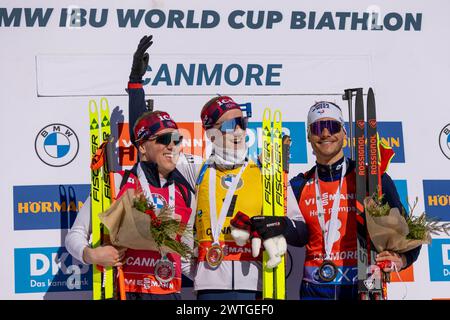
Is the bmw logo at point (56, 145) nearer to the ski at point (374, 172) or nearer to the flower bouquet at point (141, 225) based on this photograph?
the flower bouquet at point (141, 225)

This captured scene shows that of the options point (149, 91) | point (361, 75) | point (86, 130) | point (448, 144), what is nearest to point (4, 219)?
point (86, 130)

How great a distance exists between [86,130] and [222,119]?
1.00 m

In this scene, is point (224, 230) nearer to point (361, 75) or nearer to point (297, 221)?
point (297, 221)

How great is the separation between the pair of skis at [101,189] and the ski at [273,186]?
997 mm

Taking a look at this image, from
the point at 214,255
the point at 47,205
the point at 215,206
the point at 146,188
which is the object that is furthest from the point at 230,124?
the point at 47,205

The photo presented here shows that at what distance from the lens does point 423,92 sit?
8.02 meters

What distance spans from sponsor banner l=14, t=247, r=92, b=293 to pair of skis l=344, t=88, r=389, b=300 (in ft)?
6.28

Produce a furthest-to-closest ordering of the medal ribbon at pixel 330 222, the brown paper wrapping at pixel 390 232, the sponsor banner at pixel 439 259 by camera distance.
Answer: the sponsor banner at pixel 439 259, the medal ribbon at pixel 330 222, the brown paper wrapping at pixel 390 232

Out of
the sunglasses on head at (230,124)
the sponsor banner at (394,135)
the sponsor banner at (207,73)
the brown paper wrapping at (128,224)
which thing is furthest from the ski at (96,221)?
the sponsor banner at (394,135)

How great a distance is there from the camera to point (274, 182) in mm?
7438

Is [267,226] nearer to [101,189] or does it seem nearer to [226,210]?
[226,210]

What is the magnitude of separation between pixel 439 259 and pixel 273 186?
1.41 metres

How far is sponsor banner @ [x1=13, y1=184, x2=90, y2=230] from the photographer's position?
7.61 m

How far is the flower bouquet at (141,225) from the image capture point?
704 centimetres
